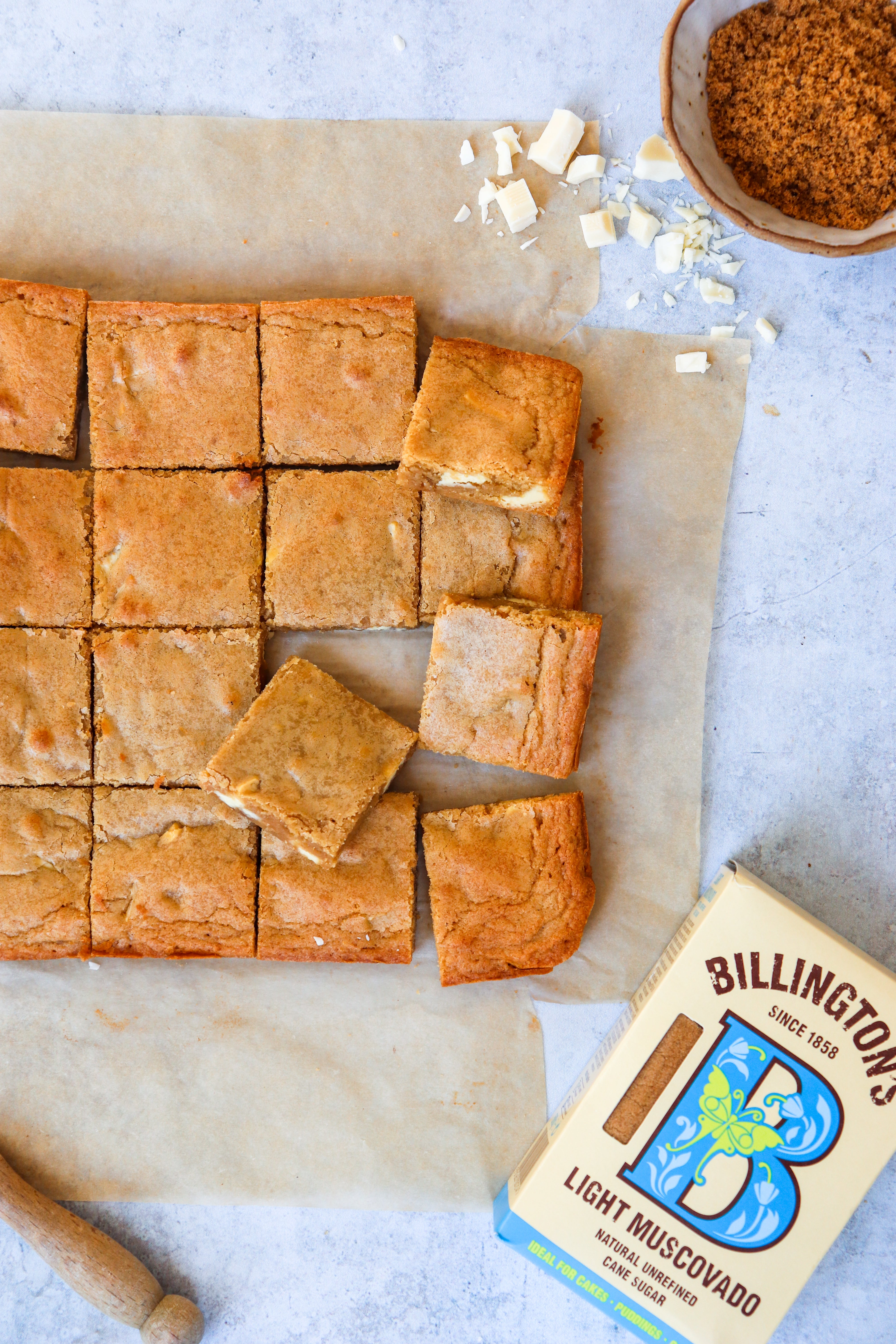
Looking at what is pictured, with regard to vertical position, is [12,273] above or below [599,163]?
below

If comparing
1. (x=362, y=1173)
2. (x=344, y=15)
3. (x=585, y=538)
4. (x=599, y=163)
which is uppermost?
(x=344, y=15)

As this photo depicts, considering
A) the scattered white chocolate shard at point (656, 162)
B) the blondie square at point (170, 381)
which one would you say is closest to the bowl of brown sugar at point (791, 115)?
the scattered white chocolate shard at point (656, 162)

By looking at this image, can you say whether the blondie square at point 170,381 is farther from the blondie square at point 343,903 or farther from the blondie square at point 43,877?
the blondie square at point 343,903

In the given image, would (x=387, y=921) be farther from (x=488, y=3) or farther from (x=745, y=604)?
(x=488, y=3)

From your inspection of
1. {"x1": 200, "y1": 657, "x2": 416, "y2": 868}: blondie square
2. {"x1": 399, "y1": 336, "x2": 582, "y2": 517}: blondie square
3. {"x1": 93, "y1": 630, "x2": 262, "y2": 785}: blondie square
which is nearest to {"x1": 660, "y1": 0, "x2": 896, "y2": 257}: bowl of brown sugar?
{"x1": 399, "y1": 336, "x2": 582, "y2": 517}: blondie square

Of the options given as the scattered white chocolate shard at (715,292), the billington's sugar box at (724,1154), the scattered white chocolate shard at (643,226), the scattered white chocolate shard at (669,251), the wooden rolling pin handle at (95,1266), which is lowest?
the wooden rolling pin handle at (95,1266)

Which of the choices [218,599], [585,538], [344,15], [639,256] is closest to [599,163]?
[639,256]
